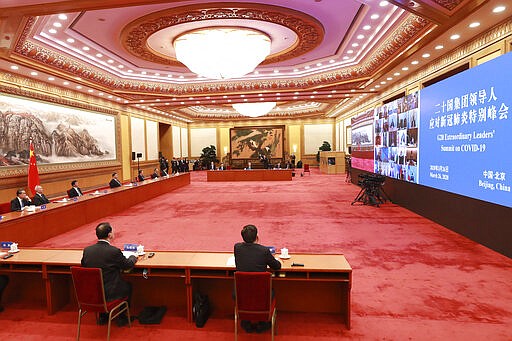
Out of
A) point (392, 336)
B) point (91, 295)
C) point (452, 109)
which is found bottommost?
point (392, 336)

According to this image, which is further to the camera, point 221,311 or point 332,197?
point 332,197

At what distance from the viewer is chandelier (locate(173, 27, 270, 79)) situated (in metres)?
7.44

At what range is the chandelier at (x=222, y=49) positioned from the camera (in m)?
7.44

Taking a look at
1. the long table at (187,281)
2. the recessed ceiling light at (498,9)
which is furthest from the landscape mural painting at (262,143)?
the long table at (187,281)

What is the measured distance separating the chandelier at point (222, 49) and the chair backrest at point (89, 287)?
19.4 feet

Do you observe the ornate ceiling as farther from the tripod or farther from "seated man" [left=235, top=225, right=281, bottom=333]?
"seated man" [left=235, top=225, right=281, bottom=333]

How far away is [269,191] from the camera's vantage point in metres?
13.1

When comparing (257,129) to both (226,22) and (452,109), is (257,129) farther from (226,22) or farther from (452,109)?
(452,109)

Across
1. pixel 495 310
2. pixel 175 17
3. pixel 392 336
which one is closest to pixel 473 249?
pixel 495 310

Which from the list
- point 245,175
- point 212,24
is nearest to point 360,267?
point 212,24

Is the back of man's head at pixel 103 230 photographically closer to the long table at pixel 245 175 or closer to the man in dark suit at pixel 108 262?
the man in dark suit at pixel 108 262

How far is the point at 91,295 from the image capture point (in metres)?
2.90

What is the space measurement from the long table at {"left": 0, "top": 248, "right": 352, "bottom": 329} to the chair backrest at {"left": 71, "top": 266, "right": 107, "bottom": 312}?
0.48 m

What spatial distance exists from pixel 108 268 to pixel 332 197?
882 cm
